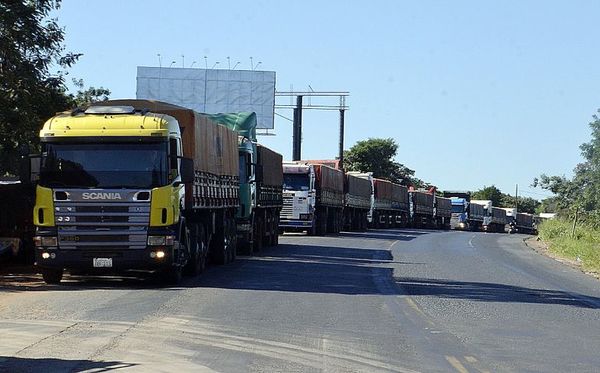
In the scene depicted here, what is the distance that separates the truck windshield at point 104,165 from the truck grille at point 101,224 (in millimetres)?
370

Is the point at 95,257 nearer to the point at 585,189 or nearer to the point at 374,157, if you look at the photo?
the point at 585,189

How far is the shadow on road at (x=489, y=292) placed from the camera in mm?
20172

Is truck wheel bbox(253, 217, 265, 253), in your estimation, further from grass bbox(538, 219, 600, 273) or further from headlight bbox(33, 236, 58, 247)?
headlight bbox(33, 236, 58, 247)

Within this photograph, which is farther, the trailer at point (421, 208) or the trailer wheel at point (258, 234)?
the trailer at point (421, 208)

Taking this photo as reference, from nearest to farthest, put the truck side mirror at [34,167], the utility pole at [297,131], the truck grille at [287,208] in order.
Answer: the truck side mirror at [34,167] < the truck grille at [287,208] < the utility pole at [297,131]

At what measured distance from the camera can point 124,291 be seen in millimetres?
19156

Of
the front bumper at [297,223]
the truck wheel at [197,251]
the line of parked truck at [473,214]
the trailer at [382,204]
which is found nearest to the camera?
the truck wheel at [197,251]

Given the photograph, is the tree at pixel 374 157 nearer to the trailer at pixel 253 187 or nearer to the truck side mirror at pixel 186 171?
the trailer at pixel 253 187

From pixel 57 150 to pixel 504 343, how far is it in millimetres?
9524

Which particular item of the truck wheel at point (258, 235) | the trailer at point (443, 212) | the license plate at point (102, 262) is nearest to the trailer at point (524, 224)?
the trailer at point (443, 212)

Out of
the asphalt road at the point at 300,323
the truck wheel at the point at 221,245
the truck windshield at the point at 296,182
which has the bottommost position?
the asphalt road at the point at 300,323

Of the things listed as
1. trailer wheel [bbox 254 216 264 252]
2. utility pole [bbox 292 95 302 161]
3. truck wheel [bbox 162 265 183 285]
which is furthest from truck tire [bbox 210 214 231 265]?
utility pole [bbox 292 95 302 161]

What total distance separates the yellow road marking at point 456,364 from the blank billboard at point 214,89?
Answer: 170ft

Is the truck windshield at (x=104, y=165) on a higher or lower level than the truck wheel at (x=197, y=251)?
higher
